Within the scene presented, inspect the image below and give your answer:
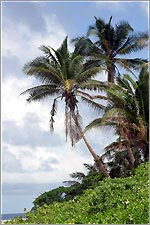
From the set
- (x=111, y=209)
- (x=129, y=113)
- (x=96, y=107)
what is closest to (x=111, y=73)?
(x=96, y=107)

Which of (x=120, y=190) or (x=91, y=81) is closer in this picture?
(x=120, y=190)

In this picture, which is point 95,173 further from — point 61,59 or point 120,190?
point 120,190

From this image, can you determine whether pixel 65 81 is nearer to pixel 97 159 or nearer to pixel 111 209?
pixel 97 159

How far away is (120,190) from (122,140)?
6820mm

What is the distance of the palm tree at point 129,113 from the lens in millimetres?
15023

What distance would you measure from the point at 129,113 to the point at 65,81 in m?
2.82

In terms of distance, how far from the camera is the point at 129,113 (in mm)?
15219

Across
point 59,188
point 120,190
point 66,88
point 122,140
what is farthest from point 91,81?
point 120,190

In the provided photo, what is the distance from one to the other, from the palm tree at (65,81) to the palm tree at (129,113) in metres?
0.99

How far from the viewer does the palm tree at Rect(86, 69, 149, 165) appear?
15023 millimetres

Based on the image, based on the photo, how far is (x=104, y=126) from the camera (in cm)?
1593

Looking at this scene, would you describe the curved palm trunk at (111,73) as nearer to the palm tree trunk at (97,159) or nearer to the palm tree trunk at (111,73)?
the palm tree trunk at (111,73)

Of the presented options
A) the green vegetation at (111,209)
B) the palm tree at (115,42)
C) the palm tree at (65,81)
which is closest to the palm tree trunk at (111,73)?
the palm tree at (115,42)

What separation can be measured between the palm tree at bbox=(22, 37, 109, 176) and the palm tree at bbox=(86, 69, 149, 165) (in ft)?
3.24
